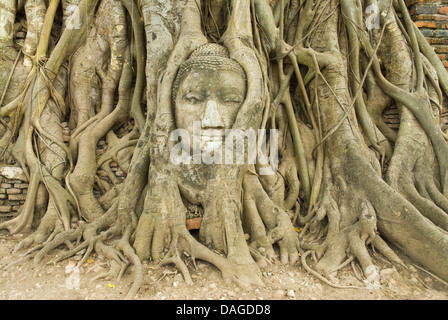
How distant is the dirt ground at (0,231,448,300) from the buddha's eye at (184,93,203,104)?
53.0 inches

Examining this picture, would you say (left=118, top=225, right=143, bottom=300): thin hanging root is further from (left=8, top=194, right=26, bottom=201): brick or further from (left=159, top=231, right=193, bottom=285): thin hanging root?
(left=8, top=194, right=26, bottom=201): brick

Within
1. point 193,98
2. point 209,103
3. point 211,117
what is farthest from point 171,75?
point 211,117

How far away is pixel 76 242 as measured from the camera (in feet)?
7.82

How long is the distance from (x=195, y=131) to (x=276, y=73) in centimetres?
137

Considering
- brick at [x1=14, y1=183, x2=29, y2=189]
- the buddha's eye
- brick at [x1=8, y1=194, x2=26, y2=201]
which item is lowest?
brick at [x1=8, y1=194, x2=26, y2=201]

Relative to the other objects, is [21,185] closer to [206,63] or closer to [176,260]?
[176,260]

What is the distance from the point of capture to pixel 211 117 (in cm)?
234

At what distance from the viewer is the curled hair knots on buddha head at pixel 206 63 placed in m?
2.43

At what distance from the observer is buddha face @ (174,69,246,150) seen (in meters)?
2.37

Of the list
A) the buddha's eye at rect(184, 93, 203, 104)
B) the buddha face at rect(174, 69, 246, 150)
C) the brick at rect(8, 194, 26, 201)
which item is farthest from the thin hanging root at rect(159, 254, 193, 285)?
the brick at rect(8, 194, 26, 201)

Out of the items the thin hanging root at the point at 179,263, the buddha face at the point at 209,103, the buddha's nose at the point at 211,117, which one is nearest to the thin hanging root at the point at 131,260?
the thin hanging root at the point at 179,263

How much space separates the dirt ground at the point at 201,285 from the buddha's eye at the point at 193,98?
4.42 feet

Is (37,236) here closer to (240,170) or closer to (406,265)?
(240,170)

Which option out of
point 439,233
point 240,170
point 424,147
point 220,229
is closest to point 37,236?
point 220,229
